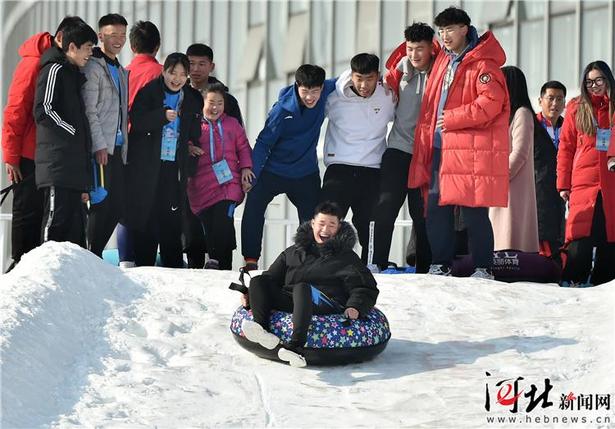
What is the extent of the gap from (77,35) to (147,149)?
1184 mm

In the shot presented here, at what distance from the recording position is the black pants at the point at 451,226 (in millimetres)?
10359

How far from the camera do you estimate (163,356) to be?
827 cm

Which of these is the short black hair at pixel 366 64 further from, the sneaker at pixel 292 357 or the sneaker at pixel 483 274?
the sneaker at pixel 292 357

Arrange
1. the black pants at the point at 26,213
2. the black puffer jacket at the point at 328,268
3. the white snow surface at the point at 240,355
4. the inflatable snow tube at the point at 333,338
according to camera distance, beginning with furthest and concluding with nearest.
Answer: the black pants at the point at 26,213 → the black puffer jacket at the point at 328,268 → the inflatable snow tube at the point at 333,338 → the white snow surface at the point at 240,355

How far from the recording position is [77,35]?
33.5 ft

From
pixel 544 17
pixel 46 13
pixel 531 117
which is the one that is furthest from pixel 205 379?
pixel 46 13

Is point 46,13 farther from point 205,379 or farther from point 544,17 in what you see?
point 205,379

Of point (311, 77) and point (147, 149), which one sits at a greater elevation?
point (311, 77)

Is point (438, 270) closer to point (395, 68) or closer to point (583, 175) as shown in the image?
point (583, 175)

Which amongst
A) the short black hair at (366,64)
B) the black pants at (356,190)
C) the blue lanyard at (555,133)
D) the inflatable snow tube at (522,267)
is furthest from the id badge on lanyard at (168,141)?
the blue lanyard at (555,133)

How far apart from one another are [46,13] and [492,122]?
37.2 m

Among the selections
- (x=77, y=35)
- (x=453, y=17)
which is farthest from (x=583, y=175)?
(x=77, y=35)

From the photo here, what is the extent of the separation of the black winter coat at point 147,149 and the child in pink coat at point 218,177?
0.27 m

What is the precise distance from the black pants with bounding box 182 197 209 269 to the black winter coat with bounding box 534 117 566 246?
309 centimetres
